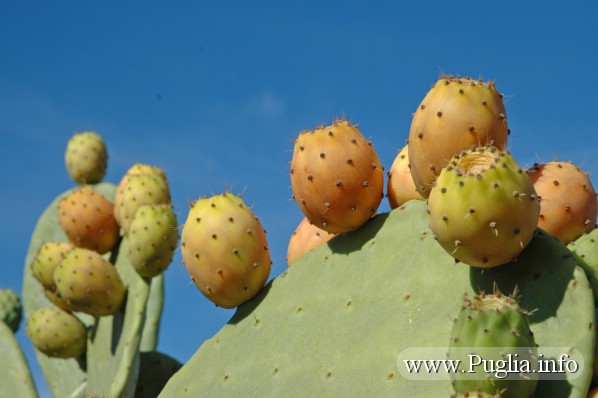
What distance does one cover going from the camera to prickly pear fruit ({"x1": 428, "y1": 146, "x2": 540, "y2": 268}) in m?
2.24

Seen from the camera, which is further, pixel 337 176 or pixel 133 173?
pixel 133 173

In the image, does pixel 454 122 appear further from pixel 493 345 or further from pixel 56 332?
pixel 56 332

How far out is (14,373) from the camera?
500 cm

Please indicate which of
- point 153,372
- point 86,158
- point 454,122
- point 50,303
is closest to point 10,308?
point 50,303

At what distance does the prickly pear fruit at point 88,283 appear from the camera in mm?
4668

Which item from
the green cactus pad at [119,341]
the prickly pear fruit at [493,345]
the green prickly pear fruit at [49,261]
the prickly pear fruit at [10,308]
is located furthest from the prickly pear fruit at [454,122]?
the prickly pear fruit at [10,308]

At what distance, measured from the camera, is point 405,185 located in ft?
9.77

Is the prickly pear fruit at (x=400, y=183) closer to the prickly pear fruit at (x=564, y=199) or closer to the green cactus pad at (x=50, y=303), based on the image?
the prickly pear fruit at (x=564, y=199)

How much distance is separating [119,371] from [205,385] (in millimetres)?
1424

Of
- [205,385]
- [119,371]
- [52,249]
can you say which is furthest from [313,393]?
[52,249]

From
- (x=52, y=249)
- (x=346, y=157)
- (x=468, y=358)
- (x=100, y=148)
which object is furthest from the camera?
(x=100, y=148)

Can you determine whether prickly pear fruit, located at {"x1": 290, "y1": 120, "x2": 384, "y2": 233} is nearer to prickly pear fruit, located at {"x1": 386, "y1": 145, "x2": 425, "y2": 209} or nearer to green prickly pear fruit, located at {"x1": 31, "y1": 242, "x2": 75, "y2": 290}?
prickly pear fruit, located at {"x1": 386, "y1": 145, "x2": 425, "y2": 209}

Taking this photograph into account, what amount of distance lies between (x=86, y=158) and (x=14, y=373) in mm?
1686

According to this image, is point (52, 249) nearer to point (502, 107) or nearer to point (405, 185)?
point (405, 185)
